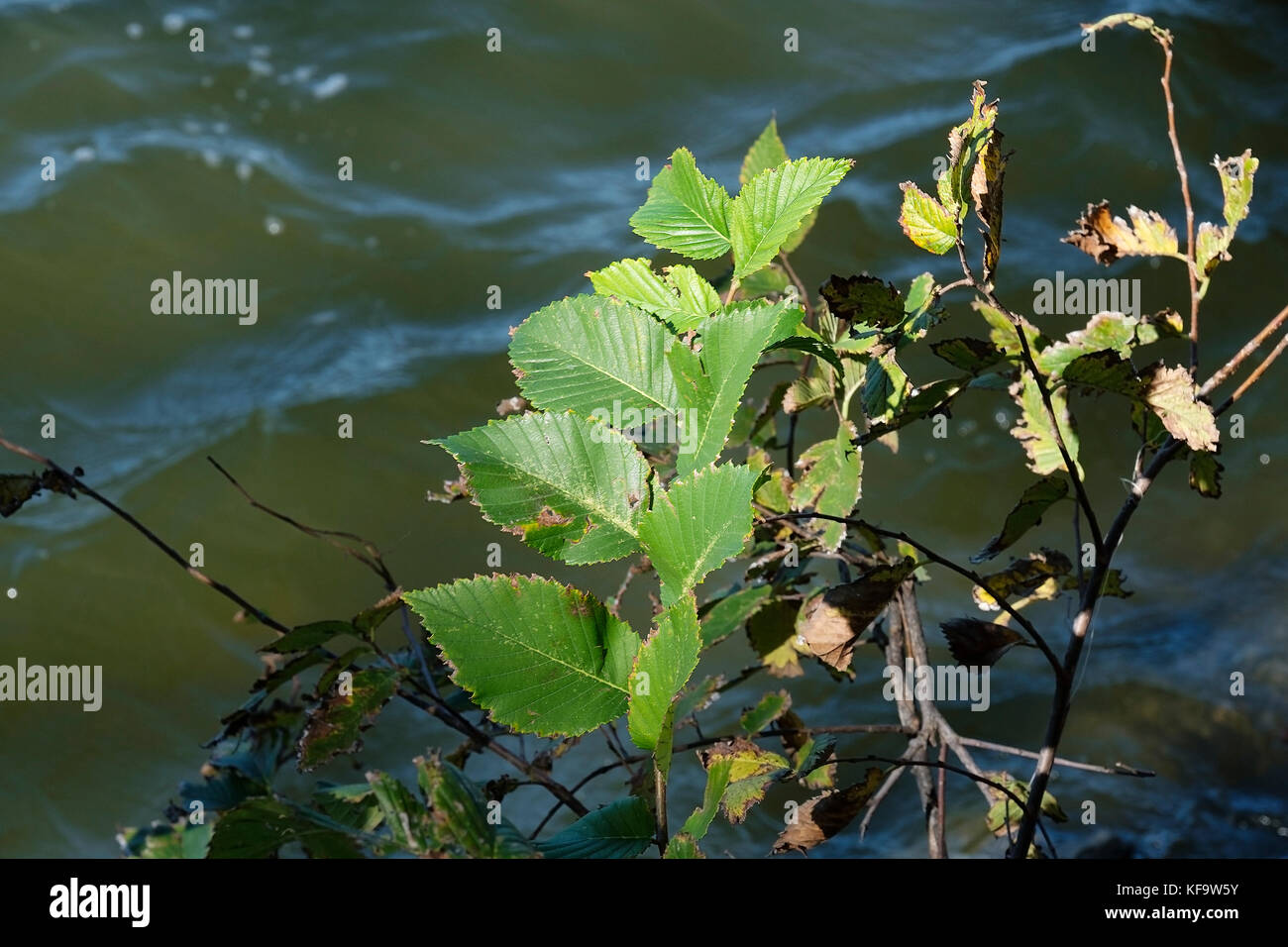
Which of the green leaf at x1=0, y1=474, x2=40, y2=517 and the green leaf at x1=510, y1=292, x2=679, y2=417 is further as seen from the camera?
the green leaf at x1=0, y1=474, x2=40, y2=517

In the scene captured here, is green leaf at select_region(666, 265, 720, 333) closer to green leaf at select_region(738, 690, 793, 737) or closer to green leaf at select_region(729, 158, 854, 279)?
green leaf at select_region(729, 158, 854, 279)

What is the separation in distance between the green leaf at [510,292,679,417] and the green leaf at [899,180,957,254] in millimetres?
235

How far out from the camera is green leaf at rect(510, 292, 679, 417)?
0.93m

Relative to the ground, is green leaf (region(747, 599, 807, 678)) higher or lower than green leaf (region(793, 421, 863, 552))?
lower

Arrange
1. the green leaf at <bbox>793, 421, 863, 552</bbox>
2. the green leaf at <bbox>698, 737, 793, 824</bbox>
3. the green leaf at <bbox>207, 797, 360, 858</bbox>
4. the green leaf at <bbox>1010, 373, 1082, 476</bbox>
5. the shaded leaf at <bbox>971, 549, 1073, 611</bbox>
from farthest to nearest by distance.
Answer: the shaded leaf at <bbox>971, 549, 1073, 611</bbox> → the green leaf at <bbox>1010, 373, 1082, 476</bbox> → the green leaf at <bbox>793, 421, 863, 552</bbox> → the green leaf at <bbox>698, 737, 793, 824</bbox> → the green leaf at <bbox>207, 797, 360, 858</bbox>

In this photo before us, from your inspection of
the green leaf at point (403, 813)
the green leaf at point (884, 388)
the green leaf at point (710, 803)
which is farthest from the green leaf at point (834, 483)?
the green leaf at point (403, 813)

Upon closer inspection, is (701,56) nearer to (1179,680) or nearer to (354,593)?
(354,593)

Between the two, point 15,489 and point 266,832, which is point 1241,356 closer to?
point 266,832

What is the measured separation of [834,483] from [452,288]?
5.06 m

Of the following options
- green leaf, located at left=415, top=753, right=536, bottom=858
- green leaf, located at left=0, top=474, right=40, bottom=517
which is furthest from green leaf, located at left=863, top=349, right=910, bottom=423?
green leaf, located at left=0, top=474, right=40, bottom=517

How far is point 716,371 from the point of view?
2.90 feet
